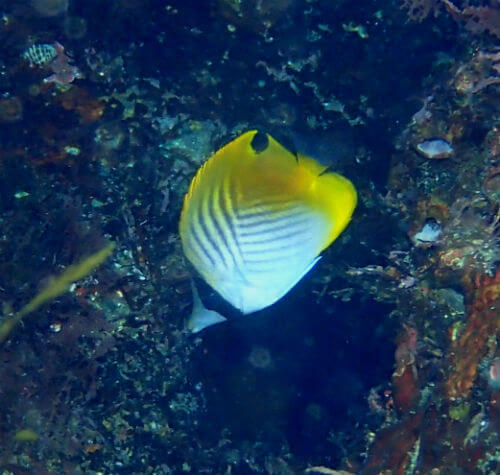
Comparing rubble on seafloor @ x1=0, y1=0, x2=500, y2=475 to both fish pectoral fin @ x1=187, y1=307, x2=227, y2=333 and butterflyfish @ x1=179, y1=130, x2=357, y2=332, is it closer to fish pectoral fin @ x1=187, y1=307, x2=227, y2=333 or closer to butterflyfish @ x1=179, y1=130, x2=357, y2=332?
fish pectoral fin @ x1=187, y1=307, x2=227, y2=333

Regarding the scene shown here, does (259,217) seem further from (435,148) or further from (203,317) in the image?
(435,148)

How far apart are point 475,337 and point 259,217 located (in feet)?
5.79

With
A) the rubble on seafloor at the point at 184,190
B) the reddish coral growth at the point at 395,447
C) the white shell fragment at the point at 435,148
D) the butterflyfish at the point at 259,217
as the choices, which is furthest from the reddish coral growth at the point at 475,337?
the butterflyfish at the point at 259,217

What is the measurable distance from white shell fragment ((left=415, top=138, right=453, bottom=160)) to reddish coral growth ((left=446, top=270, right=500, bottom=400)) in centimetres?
81

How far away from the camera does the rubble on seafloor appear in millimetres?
2848

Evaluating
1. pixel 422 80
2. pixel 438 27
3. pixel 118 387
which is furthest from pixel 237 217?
pixel 438 27

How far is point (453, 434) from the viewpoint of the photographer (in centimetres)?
265

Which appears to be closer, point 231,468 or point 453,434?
point 453,434

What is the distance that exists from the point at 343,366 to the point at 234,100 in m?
2.49

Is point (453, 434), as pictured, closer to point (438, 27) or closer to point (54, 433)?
point (54, 433)

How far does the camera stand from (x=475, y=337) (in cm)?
279

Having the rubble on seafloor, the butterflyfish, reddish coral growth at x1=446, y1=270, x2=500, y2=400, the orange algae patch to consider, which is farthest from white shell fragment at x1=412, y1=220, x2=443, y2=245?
the orange algae patch

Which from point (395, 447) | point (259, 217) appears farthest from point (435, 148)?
point (259, 217)

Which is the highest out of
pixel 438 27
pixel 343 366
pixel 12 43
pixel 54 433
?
pixel 12 43
